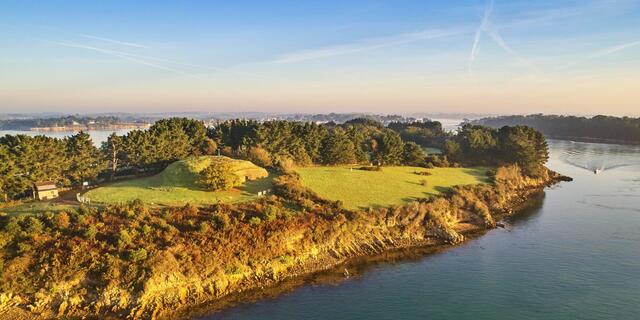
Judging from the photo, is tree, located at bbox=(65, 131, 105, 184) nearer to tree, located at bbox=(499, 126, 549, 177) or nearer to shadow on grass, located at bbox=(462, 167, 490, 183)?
shadow on grass, located at bbox=(462, 167, 490, 183)

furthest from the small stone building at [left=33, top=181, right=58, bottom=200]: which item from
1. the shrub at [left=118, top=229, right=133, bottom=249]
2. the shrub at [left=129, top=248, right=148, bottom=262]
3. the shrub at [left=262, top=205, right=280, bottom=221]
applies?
the shrub at [left=262, top=205, right=280, bottom=221]

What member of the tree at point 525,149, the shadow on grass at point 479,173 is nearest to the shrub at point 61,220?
the shadow on grass at point 479,173

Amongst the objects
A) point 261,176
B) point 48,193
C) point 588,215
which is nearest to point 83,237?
point 48,193

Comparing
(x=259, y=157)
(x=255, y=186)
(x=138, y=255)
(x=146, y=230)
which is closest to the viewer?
(x=138, y=255)

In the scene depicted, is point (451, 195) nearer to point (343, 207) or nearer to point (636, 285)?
point (343, 207)

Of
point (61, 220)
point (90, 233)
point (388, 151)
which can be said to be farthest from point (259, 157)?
point (90, 233)

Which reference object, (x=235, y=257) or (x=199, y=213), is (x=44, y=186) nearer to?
(x=199, y=213)

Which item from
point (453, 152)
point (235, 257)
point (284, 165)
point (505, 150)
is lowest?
point (235, 257)

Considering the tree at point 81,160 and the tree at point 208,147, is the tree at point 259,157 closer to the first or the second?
the tree at point 208,147
